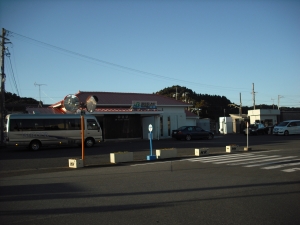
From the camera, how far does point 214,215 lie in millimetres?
6418

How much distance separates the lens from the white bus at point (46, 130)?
23.1 m

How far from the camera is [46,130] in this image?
24281 millimetres

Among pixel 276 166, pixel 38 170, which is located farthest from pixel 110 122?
pixel 276 166

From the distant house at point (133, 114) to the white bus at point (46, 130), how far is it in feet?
21.4

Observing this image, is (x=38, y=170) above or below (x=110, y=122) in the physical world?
below

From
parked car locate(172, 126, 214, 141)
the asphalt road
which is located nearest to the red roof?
parked car locate(172, 126, 214, 141)

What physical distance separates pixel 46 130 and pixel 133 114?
43.4 ft

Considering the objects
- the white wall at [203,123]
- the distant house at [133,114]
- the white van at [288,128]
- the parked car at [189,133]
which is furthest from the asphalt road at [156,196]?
the white wall at [203,123]

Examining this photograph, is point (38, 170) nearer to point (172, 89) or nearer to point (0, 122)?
point (0, 122)

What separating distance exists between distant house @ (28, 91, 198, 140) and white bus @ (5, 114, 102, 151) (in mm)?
6510

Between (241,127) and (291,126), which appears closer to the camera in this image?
(291,126)

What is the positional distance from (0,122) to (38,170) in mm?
18919

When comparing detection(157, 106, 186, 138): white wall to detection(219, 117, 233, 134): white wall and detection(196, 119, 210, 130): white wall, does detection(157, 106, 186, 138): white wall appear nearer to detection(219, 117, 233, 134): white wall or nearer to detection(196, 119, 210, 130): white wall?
detection(196, 119, 210, 130): white wall

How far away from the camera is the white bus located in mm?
23062
